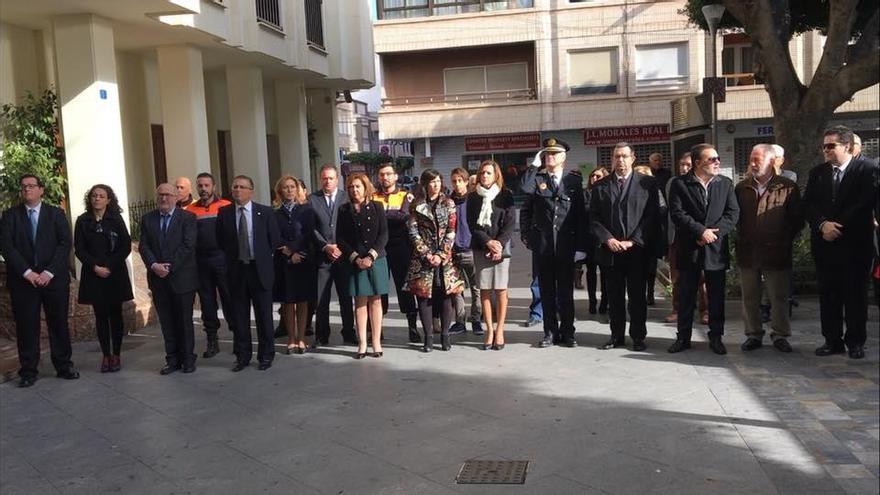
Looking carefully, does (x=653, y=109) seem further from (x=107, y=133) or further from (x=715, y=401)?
(x=715, y=401)

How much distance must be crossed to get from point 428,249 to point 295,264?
1.42 metres

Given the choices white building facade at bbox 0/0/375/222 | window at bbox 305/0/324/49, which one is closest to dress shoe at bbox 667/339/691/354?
white building facade at bbox 0/0/375/222

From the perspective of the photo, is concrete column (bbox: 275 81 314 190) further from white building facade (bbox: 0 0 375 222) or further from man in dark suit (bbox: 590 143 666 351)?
man in dark suit (bbox: 590 143 666 351)

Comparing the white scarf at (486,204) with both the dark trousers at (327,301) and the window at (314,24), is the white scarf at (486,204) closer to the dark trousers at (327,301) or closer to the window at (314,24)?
the dark trousers at (327,301)

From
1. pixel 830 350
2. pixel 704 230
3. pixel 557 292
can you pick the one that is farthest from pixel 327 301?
pixel 830 350

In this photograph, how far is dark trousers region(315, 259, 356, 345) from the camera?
26.9 feet

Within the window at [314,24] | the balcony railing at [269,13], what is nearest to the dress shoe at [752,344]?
the balcony railing at [269,13]

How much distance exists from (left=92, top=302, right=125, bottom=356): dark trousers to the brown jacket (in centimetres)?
618

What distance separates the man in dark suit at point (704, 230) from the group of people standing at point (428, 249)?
0.01 meters

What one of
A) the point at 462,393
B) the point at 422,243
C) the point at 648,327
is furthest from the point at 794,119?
the point at 462,393

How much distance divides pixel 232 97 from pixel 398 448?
12.3 meters

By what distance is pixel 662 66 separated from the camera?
3138 centimetres

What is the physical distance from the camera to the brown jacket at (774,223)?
7.21m

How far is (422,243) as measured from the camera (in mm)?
8016
